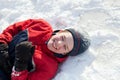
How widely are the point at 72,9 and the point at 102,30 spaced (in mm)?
318

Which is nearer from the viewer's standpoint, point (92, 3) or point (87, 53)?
point (87, 53)

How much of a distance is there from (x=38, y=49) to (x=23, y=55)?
16 cm

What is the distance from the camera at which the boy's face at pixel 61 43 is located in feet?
5.29

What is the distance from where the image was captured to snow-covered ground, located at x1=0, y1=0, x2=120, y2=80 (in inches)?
64.0

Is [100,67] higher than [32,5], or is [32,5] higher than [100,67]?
[32,5]

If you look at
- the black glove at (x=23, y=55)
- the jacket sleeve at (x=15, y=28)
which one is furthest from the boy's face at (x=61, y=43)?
the jacket sleeve at (x=15, y=28)

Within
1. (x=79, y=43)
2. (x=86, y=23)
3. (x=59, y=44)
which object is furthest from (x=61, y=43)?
(x=86, y=23)

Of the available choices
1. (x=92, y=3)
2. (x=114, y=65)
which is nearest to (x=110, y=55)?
(x=114, y=65)

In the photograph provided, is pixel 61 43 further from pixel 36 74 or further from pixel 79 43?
pixel 36 74

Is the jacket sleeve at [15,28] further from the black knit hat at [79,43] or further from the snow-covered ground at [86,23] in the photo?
the black knit hat at [79,43]

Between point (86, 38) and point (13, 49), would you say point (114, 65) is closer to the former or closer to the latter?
point (86, 38)

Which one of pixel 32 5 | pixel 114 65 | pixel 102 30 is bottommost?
pixel 114 65

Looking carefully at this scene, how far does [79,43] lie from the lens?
1.67 m

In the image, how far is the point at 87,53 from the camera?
5.63 ft
